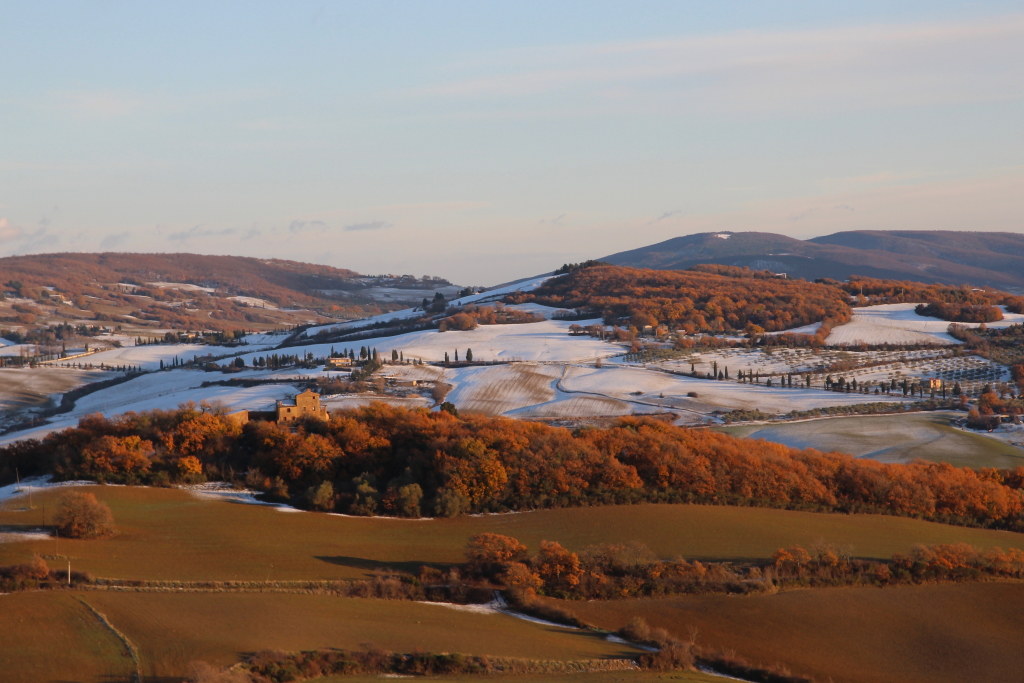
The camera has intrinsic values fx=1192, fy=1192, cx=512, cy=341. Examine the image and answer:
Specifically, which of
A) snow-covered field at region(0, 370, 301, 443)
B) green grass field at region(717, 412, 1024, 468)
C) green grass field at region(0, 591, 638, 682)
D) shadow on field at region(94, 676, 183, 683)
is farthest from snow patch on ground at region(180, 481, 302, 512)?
snow-covered field at region(0, 370, 301, 443)

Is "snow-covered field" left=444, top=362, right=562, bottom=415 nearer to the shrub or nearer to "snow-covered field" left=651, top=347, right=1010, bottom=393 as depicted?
"snow-covered field" left=651, top=347, right=1010, bottom=393

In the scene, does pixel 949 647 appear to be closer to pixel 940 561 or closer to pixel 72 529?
pixel 940 561

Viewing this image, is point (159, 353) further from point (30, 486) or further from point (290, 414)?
point (30, 486)

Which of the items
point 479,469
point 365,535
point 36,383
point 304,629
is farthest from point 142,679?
point 36,383

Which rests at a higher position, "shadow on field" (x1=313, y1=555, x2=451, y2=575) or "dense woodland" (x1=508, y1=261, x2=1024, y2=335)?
"dense woodland" (x1=508, y1=261, x2=1024, y2=335)

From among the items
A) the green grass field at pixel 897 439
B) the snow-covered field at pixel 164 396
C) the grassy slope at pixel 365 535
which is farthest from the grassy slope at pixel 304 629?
the snow-covered field at pixel 164 396

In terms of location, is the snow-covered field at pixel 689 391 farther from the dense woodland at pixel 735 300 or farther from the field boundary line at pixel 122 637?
the field boundary line at pixel 122 637
